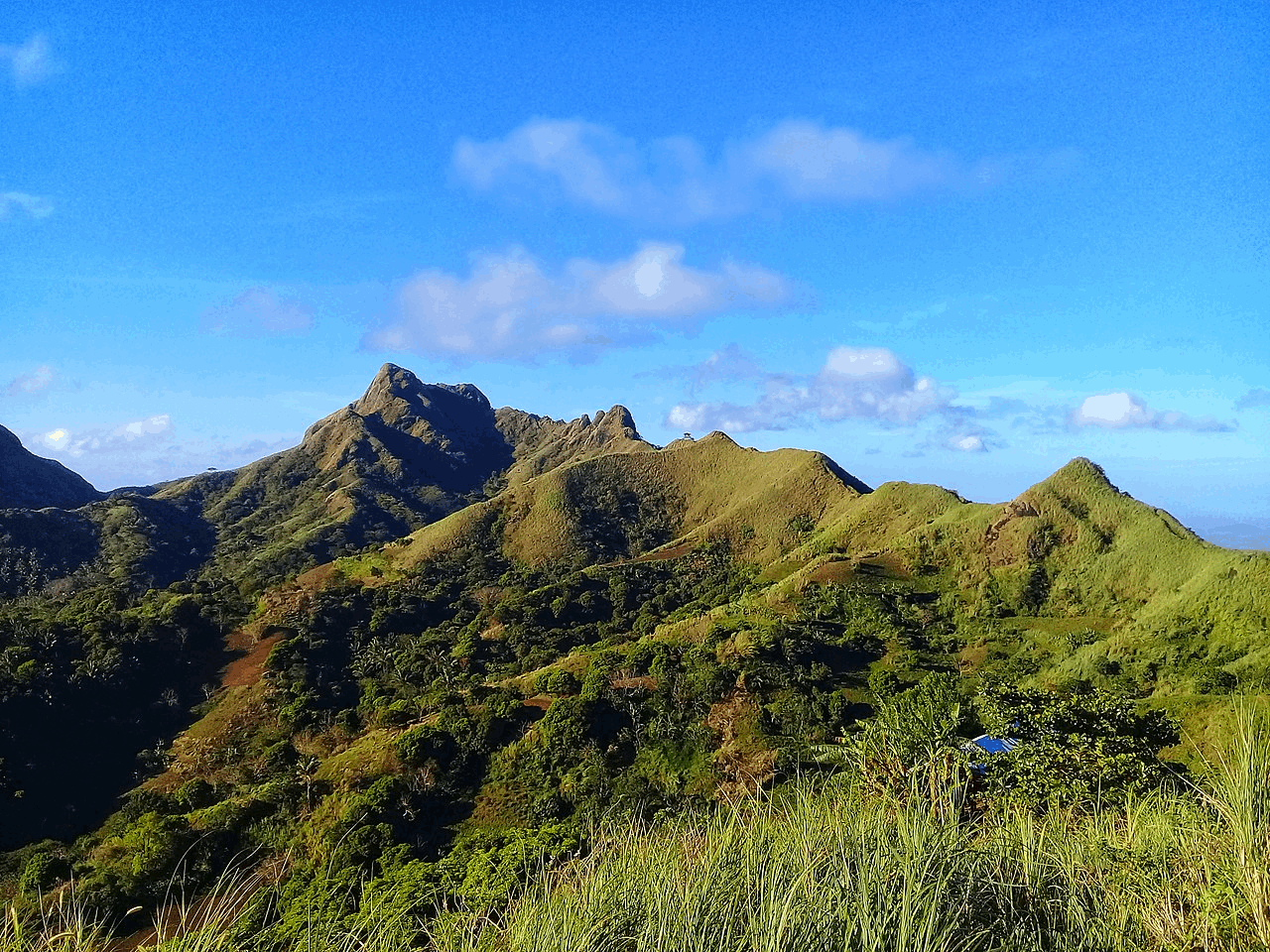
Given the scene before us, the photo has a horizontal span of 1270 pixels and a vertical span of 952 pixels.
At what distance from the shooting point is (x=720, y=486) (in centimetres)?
10556

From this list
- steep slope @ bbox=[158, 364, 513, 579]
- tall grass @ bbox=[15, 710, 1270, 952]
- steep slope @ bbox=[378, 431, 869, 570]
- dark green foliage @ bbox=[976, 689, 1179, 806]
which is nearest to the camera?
tall grass @ bbox=[15, 710, 1270, 952]

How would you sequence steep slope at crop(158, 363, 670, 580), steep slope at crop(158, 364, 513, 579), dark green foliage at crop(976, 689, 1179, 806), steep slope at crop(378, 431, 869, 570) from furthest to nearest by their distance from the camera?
1. steep slope at crop(158, 363, 670, 580)
2. steep slope at crop(158, 364, 513, 579)
3. steep slope at crop(378, 431, 869, 570)
4. dark green foliage at crop(976, 689, 1179, 806)

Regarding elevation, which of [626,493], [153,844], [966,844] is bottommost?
[153,844]

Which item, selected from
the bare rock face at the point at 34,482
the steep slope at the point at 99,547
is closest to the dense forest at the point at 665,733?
the steep slope at the point at 99,547

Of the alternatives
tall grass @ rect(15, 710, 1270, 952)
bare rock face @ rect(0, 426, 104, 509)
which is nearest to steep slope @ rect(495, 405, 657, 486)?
bare rock face @ rect(0, 426, 104, 509)

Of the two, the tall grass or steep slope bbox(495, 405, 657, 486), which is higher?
steep slope bbox(495, 405, 657, 486)

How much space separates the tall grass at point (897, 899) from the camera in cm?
541

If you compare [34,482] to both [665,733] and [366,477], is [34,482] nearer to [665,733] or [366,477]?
[366,477]

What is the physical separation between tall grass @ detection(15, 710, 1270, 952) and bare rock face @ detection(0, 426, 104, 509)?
15978 cm

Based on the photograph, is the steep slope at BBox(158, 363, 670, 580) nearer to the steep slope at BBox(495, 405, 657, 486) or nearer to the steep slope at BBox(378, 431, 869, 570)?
the steep slope at BBox(495, 405, 657, 486)

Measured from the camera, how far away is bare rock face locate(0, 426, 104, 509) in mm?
133625

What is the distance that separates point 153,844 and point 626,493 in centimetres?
7598

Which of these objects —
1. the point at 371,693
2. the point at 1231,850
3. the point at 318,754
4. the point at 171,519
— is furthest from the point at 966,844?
the point at 171,519

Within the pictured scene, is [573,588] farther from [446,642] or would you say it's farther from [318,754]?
[318,754]
